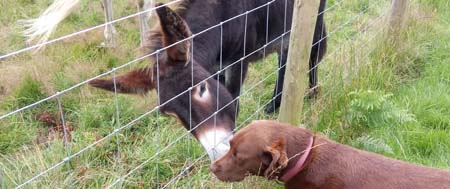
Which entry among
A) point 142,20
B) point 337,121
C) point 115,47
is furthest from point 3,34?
point 337,121

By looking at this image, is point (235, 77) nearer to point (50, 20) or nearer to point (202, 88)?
point (202, 88)

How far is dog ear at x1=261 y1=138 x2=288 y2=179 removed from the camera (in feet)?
7.73

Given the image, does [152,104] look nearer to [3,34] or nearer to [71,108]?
[71,108]

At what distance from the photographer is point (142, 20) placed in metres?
4.90

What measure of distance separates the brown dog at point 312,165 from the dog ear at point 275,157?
11mm

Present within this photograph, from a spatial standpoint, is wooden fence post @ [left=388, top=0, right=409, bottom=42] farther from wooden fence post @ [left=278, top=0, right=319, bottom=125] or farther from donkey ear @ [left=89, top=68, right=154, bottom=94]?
donkey ear @ [left=89, top=68, right=154, bottom=94]

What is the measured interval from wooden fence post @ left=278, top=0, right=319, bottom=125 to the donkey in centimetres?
39

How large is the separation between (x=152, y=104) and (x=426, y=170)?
1745mm

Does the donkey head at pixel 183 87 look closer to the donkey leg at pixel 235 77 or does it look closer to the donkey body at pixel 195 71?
the donkey body at pixel 195 71

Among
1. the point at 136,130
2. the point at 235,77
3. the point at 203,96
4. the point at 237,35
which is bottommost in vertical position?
the point at 136,130

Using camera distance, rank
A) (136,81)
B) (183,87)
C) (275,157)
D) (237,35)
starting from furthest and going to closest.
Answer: (237,35), (136,81), (183,87), (275,157)

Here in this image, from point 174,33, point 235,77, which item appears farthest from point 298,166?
point 235,77

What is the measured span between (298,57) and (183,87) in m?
0.64

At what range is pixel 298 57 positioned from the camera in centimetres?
293
